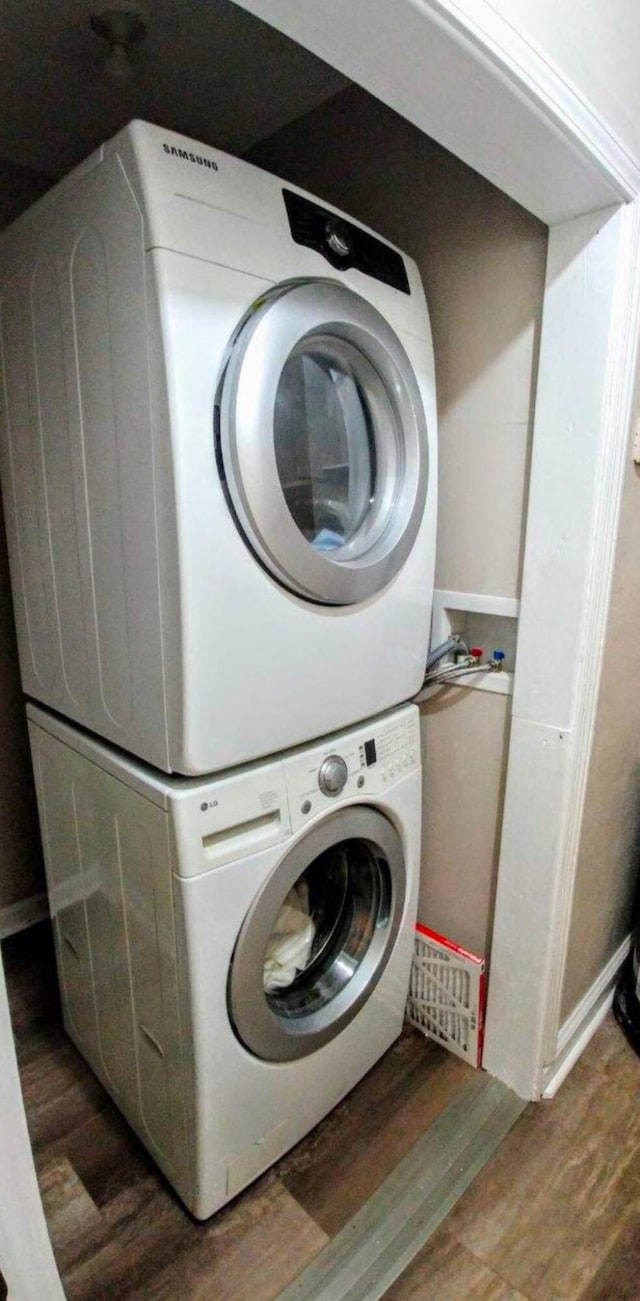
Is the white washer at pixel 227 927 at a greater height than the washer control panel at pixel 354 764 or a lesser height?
lesser

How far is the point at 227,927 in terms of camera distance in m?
0.94

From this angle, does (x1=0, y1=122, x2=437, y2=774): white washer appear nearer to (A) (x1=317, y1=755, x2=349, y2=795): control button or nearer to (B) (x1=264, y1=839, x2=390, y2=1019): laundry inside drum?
(A) (x1=317, y1=755, x2=349, y2=795): control button

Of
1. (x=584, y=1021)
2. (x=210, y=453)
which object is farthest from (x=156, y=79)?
(x=584, y=1021)

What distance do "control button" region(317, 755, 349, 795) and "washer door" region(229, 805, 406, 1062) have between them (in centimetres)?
6

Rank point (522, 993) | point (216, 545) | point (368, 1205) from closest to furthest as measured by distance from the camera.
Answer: point (216, 545) < point (368, 1205) < point (522, 993)

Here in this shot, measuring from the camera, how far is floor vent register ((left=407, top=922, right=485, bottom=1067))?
53.8 inches

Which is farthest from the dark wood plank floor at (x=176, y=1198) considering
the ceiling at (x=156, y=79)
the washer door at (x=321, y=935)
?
the ceiling at (x=156, y=79)

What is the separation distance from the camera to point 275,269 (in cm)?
86

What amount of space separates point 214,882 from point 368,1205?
2.56 feet

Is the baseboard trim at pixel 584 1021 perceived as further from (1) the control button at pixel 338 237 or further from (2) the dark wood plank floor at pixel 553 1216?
(1) the control button at pixel 338 237

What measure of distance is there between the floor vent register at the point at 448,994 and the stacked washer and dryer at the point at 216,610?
0.17 m

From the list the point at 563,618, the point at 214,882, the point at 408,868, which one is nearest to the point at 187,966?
the point at 214,882

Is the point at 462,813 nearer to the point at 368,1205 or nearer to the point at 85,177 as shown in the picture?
the point at 368,1205

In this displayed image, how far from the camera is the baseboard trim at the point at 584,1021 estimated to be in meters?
1.38
